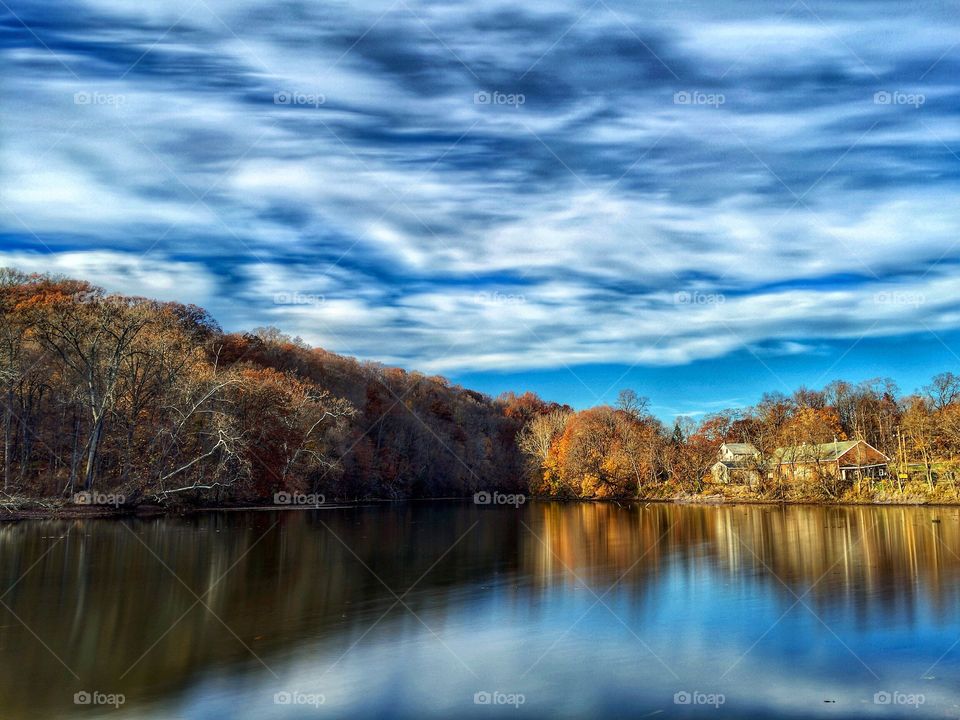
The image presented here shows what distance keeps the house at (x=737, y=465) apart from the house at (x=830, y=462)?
5.61 ft

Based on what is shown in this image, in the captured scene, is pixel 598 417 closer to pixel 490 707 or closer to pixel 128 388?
pixel 128 388

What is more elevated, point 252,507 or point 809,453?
point 809,453

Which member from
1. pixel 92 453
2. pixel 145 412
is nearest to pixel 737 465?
pixel 145 412

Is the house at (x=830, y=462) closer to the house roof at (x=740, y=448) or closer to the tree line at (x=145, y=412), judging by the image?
the house roof at (x=740, y=448)

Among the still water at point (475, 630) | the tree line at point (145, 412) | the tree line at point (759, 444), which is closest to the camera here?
the still water at point (475, 630)

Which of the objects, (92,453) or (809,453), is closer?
(92,453)

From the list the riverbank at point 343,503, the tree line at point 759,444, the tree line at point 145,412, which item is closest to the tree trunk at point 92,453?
the tree line at point 145,412

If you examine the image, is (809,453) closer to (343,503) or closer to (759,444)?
(759,444)

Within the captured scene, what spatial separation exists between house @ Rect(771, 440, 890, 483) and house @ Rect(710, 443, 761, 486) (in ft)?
5.61

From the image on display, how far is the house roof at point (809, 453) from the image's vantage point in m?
58.4

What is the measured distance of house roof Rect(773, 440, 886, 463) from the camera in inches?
2298

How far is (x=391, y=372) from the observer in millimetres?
96938

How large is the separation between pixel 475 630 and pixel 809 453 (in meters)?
52.9

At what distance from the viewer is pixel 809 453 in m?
58.5
